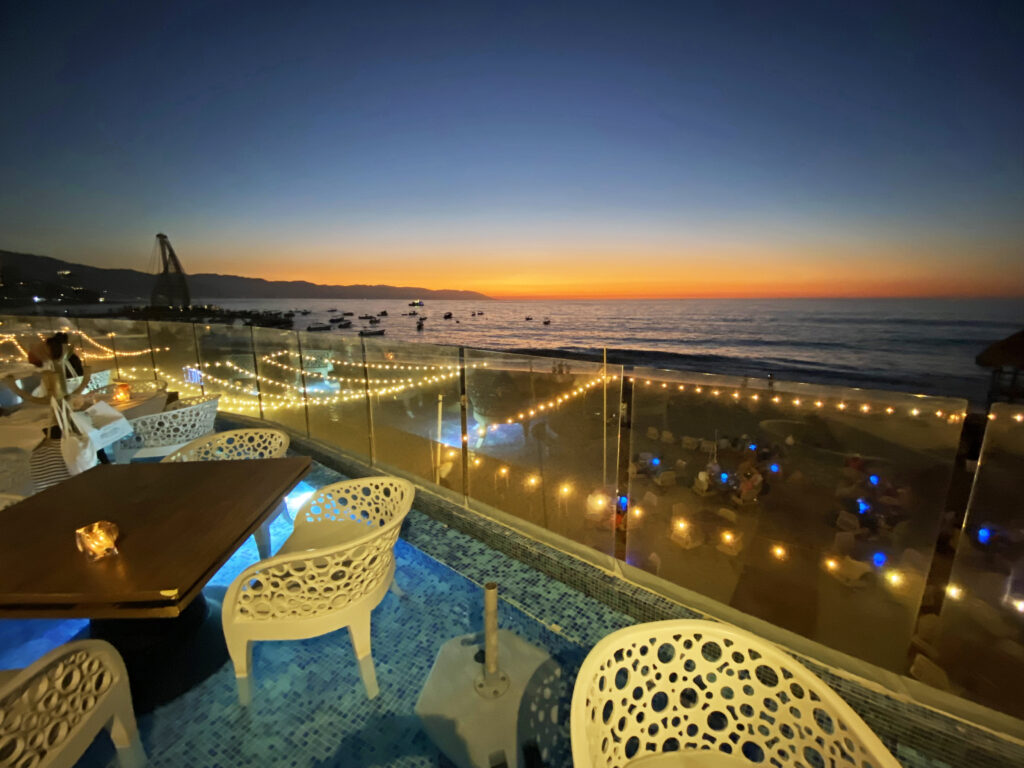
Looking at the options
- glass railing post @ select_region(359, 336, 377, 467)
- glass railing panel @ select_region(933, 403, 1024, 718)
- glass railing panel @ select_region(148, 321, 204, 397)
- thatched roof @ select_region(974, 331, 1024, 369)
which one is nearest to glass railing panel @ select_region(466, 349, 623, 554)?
glass railing post @ select_region(359, 336, 377, 467)

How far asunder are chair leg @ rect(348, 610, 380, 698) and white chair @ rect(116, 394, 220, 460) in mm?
2807

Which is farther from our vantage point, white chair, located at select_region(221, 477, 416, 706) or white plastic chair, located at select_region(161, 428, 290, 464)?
white plastic chair, located at select_region(161, 428, 290, 464)

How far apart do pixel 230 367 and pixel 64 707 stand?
18.3ft

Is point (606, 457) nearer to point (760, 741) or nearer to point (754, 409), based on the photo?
point (760, 741)

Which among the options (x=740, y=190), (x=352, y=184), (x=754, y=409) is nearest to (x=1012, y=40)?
(x=740, y=190)

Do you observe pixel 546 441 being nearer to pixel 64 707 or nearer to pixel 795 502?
A: pixel 795 502

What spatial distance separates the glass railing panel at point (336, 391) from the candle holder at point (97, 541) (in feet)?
7.55

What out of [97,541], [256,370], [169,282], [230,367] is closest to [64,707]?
[97,541]

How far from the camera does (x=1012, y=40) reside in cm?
1797

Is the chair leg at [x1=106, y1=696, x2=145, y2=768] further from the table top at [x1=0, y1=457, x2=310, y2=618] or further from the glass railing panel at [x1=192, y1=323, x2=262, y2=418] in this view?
the glass railing panel at [x1=192, y1=323, x2=262, y2=418]

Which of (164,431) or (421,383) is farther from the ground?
(421,383)

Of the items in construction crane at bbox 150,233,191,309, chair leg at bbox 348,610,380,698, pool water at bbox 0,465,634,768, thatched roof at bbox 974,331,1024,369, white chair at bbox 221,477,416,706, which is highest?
construction crane at bbox 150,233,191,309

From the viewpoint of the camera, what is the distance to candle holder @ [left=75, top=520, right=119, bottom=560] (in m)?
1.41

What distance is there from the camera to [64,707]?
3.65 ft
